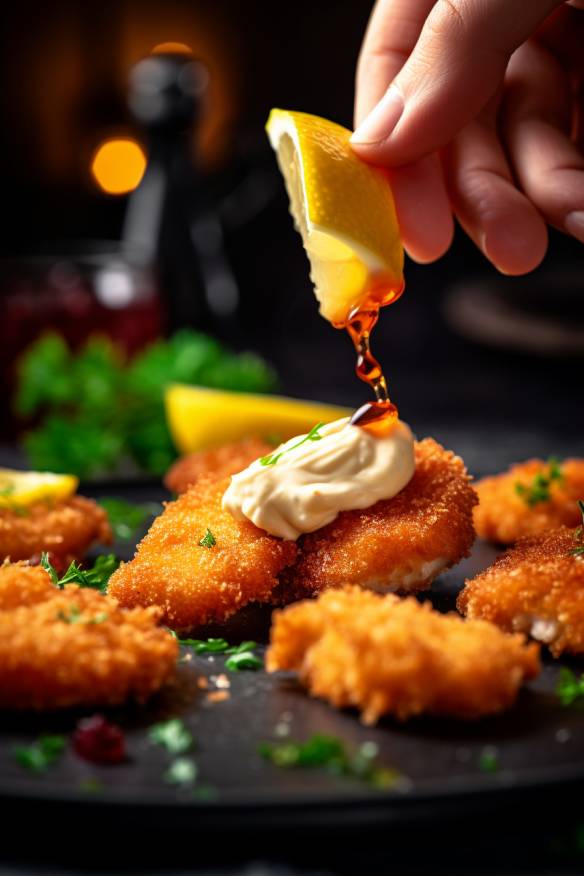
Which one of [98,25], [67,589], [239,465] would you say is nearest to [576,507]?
[239,465]

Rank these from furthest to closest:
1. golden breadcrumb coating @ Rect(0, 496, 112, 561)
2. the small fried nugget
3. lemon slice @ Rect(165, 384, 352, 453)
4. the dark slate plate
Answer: lemon slice @ Rect(165, 384, 352, 453) < golden breadcrumb coating @ Rect(0, 496, 112, 561) < the small fried nugget < the dark slate plate

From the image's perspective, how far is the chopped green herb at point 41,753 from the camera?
7.99ft

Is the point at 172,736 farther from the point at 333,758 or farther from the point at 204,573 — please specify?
the point at 204,573

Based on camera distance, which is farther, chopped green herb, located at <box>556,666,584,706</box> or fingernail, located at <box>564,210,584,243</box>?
fingernail, located at <box>564,210,584,243</box>

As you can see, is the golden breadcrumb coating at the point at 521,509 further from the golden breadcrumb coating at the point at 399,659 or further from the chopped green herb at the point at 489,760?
the chopped green herb at the point at 489,760

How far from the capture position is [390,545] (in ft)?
10.6

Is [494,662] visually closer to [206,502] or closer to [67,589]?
[67,589]

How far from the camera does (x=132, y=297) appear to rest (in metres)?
6.20

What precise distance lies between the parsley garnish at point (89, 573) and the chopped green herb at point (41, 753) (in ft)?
2.16

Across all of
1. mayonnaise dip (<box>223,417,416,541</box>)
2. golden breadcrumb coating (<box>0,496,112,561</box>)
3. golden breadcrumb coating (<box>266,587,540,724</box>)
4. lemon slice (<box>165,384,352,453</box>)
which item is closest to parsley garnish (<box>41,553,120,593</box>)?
golden breadcrumb coating (<box>0,496,112,561</box>)

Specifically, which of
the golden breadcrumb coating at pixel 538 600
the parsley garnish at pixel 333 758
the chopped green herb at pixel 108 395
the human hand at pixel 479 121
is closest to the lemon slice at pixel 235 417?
the chopped green herb at pixel 108 395

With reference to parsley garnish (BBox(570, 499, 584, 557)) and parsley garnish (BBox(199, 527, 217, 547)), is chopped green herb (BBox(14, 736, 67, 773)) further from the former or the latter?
parsley garnish (BBox(570, 499, 584, 557))

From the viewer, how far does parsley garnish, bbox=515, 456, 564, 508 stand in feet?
13.3

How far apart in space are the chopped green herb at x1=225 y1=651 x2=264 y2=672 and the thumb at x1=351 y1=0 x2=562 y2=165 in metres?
1.37
